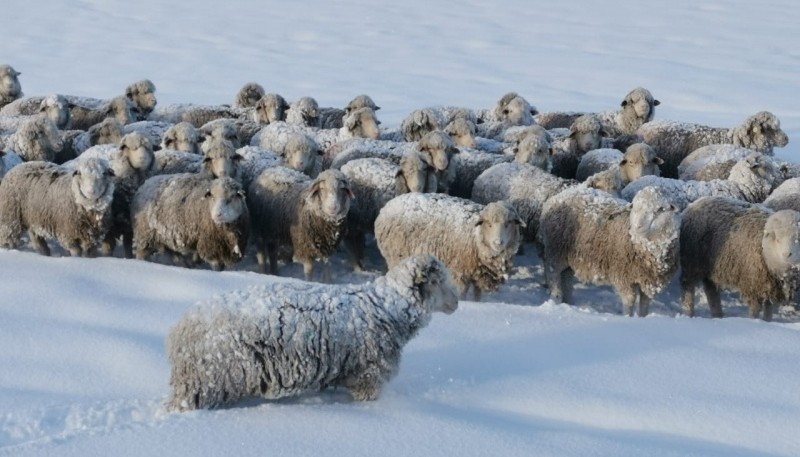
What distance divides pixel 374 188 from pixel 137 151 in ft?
7.35

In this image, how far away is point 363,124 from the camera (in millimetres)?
12109

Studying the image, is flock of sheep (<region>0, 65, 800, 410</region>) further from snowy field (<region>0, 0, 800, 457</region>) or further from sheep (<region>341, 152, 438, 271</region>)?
snowy field (<region>0, 0, 800, 457</region>)

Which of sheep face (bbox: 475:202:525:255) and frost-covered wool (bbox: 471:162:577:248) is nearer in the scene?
sheep face (bbox: 475:202:525:255)

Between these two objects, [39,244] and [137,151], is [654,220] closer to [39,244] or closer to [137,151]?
[137,151]

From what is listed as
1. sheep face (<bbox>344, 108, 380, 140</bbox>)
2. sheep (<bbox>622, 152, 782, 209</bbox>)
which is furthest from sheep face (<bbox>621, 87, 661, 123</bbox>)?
sheep face (<bbox>344, 108, 380, 140</bbox>)

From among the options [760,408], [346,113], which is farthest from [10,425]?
[346,113]

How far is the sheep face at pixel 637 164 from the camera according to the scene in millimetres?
10359

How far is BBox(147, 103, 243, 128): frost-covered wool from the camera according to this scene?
537 inches

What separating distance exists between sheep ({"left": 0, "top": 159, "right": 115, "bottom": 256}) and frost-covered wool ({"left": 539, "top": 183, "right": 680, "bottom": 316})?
383 centimetres

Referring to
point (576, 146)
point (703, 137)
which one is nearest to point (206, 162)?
point (576, 146)

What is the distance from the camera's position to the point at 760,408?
18.1ft

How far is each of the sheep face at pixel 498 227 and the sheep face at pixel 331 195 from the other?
4.27ft

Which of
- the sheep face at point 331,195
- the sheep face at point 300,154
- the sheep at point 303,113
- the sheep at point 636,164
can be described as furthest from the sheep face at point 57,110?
the sheep at point 636,164

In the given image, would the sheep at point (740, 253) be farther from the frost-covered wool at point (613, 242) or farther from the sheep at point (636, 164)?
the sheep at point (636, 164)
